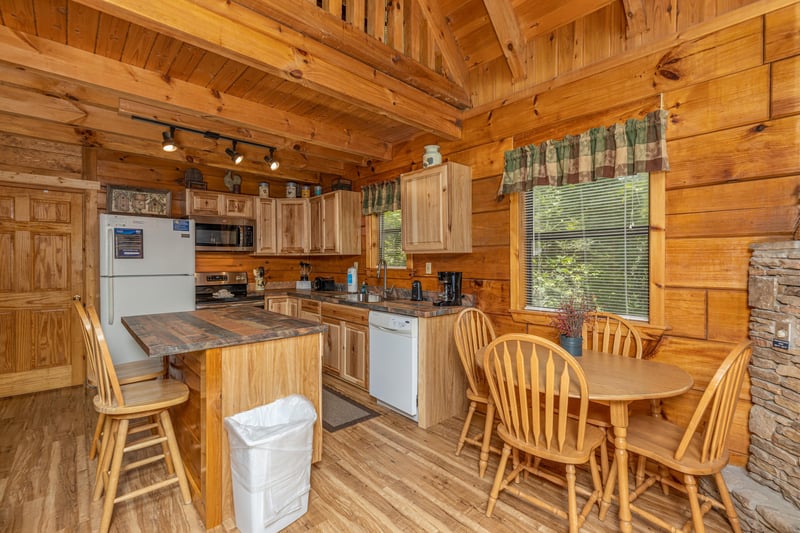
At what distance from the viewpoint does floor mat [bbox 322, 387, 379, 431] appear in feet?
10.0

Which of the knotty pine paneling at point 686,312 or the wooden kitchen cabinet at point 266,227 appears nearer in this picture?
the knotty pine paneling at point 686,312

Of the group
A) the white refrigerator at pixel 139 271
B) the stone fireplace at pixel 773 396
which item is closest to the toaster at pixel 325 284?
the white refrigerator at pixel 139 271

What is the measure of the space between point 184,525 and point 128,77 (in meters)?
2.80

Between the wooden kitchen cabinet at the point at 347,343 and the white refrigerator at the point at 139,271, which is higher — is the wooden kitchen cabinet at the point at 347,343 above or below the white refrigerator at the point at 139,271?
below

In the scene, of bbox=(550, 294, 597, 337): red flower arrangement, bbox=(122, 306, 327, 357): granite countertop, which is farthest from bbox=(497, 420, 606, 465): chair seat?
bbox=(122, 306, 327, 357): granite countertop

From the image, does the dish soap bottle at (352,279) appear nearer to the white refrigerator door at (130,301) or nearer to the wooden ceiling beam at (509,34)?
the white refrigerator door at (130,301)

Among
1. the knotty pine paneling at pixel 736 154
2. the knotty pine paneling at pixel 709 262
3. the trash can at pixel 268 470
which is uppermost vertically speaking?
the knotty pine paneling at pixel 736 154

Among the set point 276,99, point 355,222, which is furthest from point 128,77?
point 355,222

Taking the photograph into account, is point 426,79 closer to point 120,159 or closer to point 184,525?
point 184,525

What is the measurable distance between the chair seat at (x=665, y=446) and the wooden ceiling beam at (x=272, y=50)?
2.59 meters

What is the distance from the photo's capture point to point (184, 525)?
6.21 ft

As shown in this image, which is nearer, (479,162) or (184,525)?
(184,525)

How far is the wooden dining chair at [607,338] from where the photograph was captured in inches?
87.4

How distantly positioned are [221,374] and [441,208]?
2152 mm
